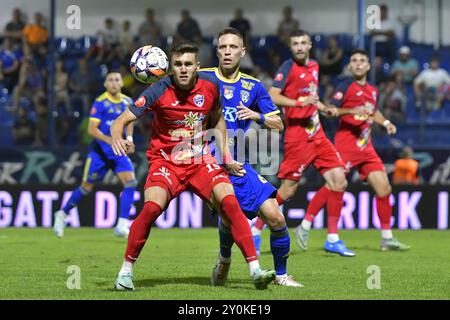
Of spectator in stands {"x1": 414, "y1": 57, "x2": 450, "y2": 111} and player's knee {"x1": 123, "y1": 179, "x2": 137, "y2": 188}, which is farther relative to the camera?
spectator in stands {"x1": 414, "y1": 57, "x2": 450, "y2": 111}

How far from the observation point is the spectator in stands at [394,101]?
65.3 feet

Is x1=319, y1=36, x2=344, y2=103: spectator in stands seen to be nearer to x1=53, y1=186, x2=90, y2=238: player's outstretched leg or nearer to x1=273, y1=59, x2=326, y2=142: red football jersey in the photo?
x1=53, y1=186, x2=90, y2=238: player's outstretched leg

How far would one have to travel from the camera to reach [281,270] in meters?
8.68

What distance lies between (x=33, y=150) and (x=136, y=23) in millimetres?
4847

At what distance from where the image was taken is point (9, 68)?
20.6 meters

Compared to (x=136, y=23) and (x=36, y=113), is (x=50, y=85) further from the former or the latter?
(x=136, y=23)

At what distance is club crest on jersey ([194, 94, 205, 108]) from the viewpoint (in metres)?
8.27

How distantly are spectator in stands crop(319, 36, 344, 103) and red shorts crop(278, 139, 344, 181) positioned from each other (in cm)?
826

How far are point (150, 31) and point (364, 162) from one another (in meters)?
9.41

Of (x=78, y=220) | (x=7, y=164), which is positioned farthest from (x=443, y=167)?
(x=7, y=164)

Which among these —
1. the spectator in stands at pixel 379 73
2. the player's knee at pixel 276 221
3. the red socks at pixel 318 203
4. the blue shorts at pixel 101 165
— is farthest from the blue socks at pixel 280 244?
the spectator in stands at pixel 379 73

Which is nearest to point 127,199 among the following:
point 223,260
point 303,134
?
point 303,134

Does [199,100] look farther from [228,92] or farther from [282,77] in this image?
[282,77]
